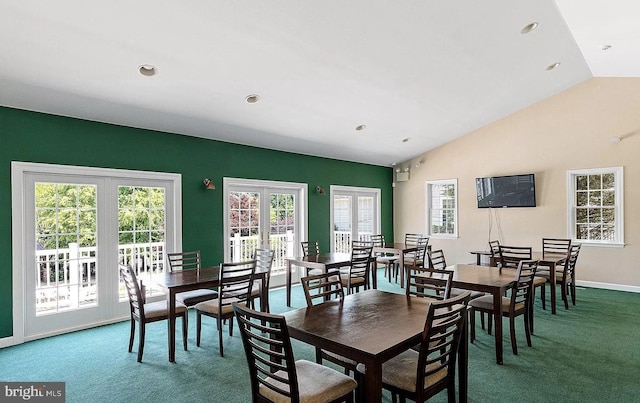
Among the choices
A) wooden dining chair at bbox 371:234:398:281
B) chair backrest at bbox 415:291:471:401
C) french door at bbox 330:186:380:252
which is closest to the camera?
chair backrest at bbox 415:291:471:401

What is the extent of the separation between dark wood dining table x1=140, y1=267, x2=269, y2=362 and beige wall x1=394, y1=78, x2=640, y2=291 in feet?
17.8

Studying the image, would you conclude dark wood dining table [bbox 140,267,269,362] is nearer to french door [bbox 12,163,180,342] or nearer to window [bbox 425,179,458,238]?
french door [bbox 12,163,180,342]

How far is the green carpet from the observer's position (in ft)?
9.51

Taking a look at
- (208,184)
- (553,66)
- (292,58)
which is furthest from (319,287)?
(553,66)

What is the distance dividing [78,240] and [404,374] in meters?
4.21

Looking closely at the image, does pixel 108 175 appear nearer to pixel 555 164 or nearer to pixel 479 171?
pixel 479 171

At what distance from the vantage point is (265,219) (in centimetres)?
660

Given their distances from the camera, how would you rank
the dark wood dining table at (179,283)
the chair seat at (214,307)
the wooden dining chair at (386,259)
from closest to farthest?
the dark wood dining table at (179,283), the chair seat at (214,307), the wooden dining chair at (386,259)

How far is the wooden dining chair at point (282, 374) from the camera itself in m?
1.88

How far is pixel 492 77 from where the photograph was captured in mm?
5512

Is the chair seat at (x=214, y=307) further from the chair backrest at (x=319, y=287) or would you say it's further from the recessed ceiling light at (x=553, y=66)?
the recessed ceiling light at (x=553, y=66)

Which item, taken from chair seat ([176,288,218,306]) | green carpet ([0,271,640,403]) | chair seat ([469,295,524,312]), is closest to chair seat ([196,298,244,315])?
chair seat ([176,288,218,306])

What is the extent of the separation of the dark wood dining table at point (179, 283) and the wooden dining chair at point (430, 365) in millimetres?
2055

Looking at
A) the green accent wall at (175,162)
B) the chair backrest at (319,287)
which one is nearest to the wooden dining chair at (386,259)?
the green accent wall at (175,162)
